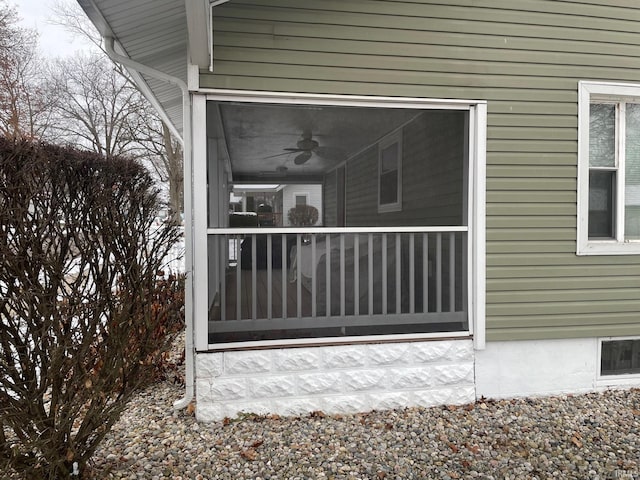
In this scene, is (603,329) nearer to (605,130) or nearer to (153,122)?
(605,130)

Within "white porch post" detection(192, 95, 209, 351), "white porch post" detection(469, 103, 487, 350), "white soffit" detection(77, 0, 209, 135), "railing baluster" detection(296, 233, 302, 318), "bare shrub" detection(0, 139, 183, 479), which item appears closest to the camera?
"bare shrub" detection(0, 139, 183, 479)

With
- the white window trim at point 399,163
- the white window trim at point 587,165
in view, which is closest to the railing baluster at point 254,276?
the white window trim at point 399,163

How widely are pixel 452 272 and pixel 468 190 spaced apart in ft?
2.19

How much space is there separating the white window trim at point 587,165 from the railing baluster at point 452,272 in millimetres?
1035

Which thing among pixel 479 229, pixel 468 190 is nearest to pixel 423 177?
pixel 468 190

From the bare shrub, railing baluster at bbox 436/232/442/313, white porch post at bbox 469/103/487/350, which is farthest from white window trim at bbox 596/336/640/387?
the bare shrub

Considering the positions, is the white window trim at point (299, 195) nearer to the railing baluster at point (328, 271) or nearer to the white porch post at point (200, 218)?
the railing baluster at point (328, 271)

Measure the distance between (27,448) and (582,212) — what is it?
399 cm

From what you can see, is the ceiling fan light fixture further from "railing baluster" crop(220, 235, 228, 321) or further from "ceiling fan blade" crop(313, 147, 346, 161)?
"railing baluster" crop(220, 235, 228, 321)

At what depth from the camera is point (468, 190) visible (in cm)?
341

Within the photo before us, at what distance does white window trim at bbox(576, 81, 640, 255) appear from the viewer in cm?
348

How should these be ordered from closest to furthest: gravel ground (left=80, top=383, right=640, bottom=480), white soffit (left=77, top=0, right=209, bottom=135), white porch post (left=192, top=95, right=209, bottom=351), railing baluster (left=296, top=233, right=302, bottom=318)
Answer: gravel ground (left=80, top=383, right=640, bottom=480) → white soffit (left=77, top=0, right=209, bottom=135) → white porch post (left=192, top=95, right=209, bottom=351) → railing baluster (left=296, top=233, right=302, bottom=318)

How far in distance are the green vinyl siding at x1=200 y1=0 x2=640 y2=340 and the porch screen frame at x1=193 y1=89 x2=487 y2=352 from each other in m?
0.06

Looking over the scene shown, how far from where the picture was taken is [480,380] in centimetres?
345
